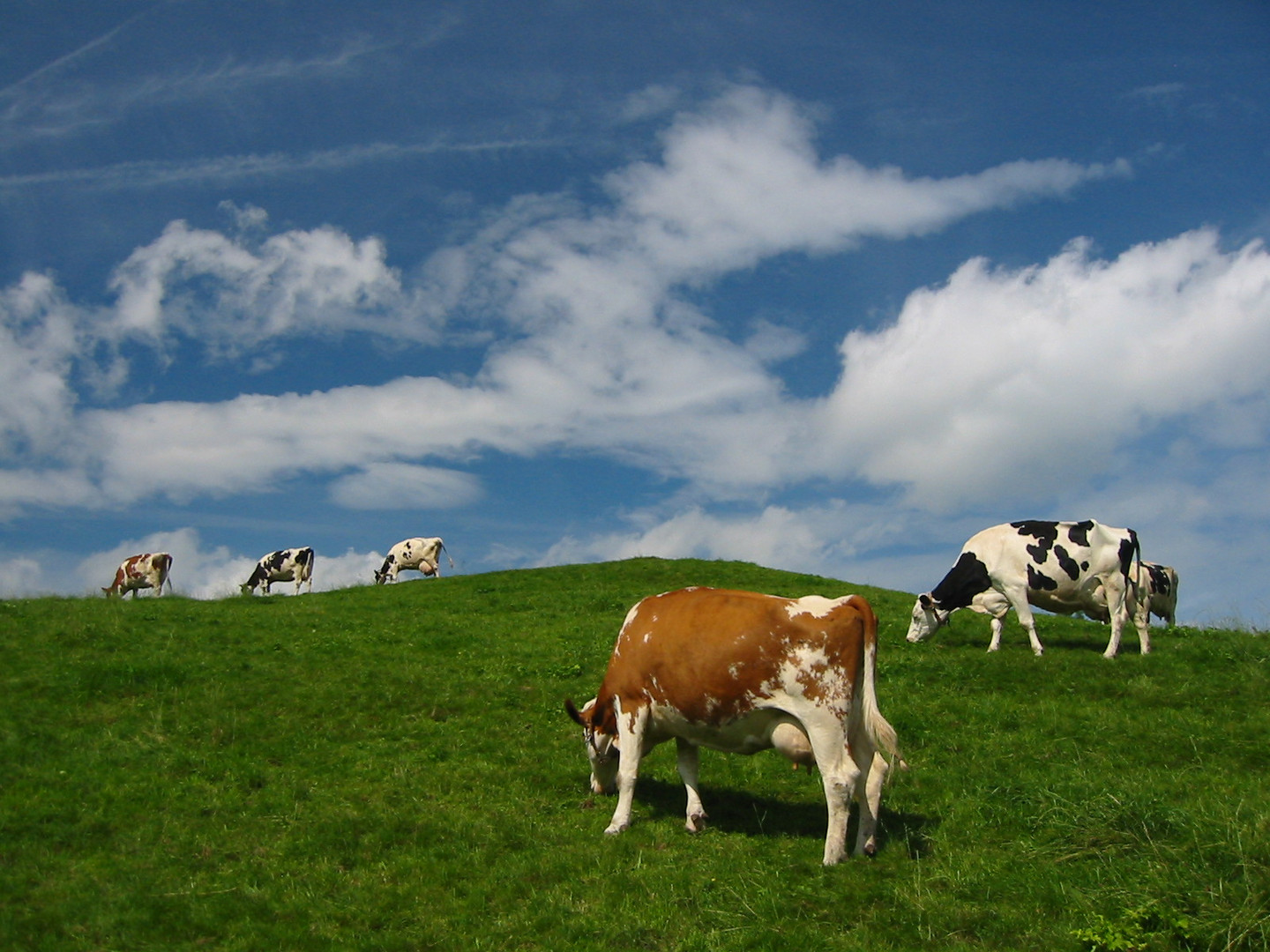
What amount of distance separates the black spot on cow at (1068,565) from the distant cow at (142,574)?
124 feet

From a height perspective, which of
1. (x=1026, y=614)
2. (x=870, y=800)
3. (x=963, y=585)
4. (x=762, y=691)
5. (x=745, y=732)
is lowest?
(x=870, y=800)

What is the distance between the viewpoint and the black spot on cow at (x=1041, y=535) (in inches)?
860

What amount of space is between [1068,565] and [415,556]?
1427 inches

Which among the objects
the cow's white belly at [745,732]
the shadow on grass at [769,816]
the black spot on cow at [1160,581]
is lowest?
the shadow on grass at [769,816]

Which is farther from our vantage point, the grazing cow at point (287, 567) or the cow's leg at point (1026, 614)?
the grazing cow at point (287, 567)

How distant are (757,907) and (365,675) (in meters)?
11.3

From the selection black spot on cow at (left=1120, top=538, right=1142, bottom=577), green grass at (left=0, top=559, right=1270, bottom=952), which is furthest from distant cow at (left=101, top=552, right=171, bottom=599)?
black spot on cow at (left=1120, top=538, right=1142, bottom=577)

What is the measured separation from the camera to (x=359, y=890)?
388 inches

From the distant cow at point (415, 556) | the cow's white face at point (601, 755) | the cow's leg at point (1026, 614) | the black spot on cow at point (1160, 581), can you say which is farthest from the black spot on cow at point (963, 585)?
the distant cow at point (415, 556)

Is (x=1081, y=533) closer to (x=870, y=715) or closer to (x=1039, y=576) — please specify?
(x=1039, y=576)

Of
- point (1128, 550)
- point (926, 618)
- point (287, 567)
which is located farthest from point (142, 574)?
point (1128, 550)

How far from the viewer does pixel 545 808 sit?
12578mm

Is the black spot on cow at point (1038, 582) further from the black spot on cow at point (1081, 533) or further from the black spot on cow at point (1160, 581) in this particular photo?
the black spot on cow at point (1160, 581)

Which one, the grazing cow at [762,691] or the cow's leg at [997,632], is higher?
the cow's leg at [997,632]
